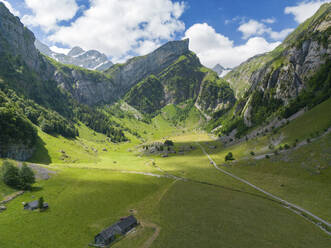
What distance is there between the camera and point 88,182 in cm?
8012

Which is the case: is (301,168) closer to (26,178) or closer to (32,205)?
(32,205)

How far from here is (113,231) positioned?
42.3 meters

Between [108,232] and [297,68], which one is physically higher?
[297,68]

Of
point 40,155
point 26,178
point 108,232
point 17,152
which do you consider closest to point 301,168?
point 108,232

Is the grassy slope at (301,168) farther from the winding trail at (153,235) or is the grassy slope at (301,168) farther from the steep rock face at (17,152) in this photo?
the steep rock face at (17,152)

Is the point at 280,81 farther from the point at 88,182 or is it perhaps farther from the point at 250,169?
the point at 88,182

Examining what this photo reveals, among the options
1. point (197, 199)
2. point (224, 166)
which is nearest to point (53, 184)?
point (197, 199)

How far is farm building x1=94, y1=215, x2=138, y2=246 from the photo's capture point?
39.4 metres

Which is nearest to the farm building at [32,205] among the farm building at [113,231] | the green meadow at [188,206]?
the green meadow at [188,206]

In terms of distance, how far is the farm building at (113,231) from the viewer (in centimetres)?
3944

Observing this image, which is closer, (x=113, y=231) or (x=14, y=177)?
(x=113, y=231)

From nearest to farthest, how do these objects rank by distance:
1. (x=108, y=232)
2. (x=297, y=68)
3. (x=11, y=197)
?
(x=108, y=232) → (x=11, y=197) → (x=297, y=68)

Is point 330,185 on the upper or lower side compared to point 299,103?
lower

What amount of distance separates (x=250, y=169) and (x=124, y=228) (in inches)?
3186
